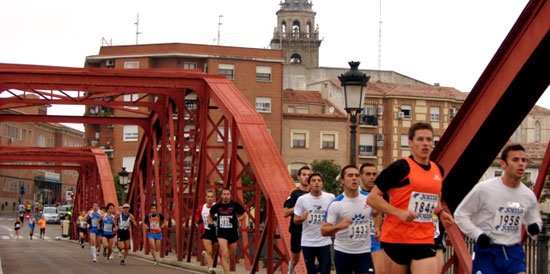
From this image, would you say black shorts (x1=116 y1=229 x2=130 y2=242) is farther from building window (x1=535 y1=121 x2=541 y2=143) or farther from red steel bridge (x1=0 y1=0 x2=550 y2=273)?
building window (x1=535 y1=121 x2=541 y2=143)

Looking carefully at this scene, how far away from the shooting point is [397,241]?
8.59 metres

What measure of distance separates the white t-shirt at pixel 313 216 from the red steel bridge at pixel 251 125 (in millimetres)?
1717

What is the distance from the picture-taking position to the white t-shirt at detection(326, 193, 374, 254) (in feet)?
36.0

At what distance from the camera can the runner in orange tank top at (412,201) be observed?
8508 mm

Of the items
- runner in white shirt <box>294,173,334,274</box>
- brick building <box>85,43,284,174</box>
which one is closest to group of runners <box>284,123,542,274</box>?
runner in white shirt <box>294,173,334,274</box>

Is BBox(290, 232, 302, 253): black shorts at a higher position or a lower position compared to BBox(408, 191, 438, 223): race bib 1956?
lower

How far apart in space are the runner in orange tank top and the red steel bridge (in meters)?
2.39

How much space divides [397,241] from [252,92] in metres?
68.5

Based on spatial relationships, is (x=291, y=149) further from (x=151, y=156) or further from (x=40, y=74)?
(x=40, y=74)

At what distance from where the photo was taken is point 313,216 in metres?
13.0

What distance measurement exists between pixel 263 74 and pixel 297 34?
52.3 meters

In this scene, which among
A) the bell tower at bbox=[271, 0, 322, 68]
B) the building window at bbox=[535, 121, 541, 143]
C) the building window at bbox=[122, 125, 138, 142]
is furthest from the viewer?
the bell tower at bbox=[271, 0, 322, 68]

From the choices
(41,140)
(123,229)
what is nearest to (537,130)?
(41,140)

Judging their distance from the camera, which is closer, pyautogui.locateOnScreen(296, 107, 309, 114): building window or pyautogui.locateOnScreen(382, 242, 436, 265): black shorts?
pyautogui.locateOnScreen(382, 242, 436, 265): black shorts
